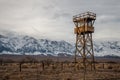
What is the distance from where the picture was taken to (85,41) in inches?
1826

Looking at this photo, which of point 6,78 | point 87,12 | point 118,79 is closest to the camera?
point 6,78

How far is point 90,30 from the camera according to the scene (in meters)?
45.8

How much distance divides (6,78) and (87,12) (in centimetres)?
2328

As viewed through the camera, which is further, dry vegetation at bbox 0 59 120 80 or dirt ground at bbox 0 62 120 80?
dry vegetation at bbox 0 59 120 80

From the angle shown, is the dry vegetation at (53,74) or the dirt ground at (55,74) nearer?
the dirt ground at (55,74)

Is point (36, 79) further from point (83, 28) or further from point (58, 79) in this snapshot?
point (83, 28)

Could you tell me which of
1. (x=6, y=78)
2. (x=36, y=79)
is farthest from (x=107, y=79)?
(x=6, y=78)

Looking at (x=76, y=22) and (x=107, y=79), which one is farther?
(x=76, y=22)

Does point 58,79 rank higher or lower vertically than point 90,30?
lower

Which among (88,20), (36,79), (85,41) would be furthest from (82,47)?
(36,79)

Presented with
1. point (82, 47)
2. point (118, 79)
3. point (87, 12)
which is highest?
point (87, 12)

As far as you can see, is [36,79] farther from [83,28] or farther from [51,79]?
[83,28]

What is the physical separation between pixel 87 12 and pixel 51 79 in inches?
855

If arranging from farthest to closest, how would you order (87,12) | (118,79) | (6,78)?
1. (87,12)
2. (118,79)
3. (6,78)
